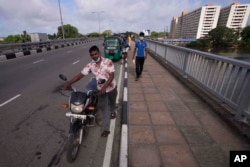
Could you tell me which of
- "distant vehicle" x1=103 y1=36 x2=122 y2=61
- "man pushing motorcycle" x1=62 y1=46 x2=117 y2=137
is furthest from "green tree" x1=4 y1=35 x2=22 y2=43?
"man pushing motorcycle" x1=62 y1=46 x2=117 y2=137

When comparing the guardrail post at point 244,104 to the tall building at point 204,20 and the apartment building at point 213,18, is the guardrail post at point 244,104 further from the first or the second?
the tall building at point 204,20

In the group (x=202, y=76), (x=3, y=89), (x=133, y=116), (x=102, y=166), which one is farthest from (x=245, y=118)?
(x=3, y=89)

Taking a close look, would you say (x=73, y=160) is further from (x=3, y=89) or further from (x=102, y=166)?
(x=3, y=89)

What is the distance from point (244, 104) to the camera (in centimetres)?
317

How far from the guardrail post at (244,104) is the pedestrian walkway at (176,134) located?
1.31ft

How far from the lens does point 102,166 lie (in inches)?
96.0

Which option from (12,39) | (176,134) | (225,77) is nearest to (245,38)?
(225,77)

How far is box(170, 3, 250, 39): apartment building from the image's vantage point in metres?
Result: 89.8

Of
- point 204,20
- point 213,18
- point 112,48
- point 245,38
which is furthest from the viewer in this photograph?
point 204,20

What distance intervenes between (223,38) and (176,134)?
195ft

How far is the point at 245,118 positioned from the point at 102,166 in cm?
321

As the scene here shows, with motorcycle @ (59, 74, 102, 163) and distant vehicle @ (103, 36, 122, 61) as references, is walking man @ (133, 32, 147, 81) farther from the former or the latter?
distant vehicle @ (103, 36, 122, 61)

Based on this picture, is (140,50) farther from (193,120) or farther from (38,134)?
(38,134)

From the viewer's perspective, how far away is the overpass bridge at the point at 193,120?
263 cm
